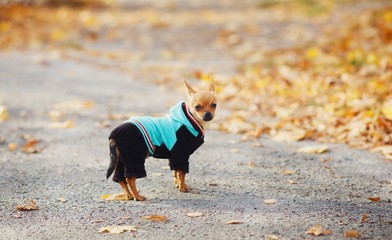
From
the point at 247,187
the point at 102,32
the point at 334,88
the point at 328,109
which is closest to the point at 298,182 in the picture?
the point at 247,187

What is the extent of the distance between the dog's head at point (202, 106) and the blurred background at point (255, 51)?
477 mm

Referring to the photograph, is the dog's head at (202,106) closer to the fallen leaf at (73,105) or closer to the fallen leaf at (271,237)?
the fallen leaf at (271,237)

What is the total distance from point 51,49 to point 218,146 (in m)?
8.21

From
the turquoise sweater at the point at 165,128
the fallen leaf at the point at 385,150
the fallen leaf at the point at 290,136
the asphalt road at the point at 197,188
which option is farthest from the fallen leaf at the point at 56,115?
the fallen leaf at the point at 385,150

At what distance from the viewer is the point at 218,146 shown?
646cm

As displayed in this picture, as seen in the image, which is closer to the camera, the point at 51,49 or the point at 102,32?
the point at 51,49

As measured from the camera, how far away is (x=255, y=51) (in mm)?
12703

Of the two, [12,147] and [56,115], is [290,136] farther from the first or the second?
[56,115]

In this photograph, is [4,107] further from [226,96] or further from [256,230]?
[256,230]

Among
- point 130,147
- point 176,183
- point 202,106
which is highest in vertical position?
point 202,106

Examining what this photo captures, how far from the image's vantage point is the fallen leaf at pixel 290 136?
6598 mm

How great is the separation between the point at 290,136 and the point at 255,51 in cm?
630

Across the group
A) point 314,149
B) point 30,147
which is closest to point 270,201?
point 314,149

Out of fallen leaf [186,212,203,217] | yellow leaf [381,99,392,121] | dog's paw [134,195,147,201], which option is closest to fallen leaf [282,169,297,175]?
fallen leaf [186,212,203,217]
